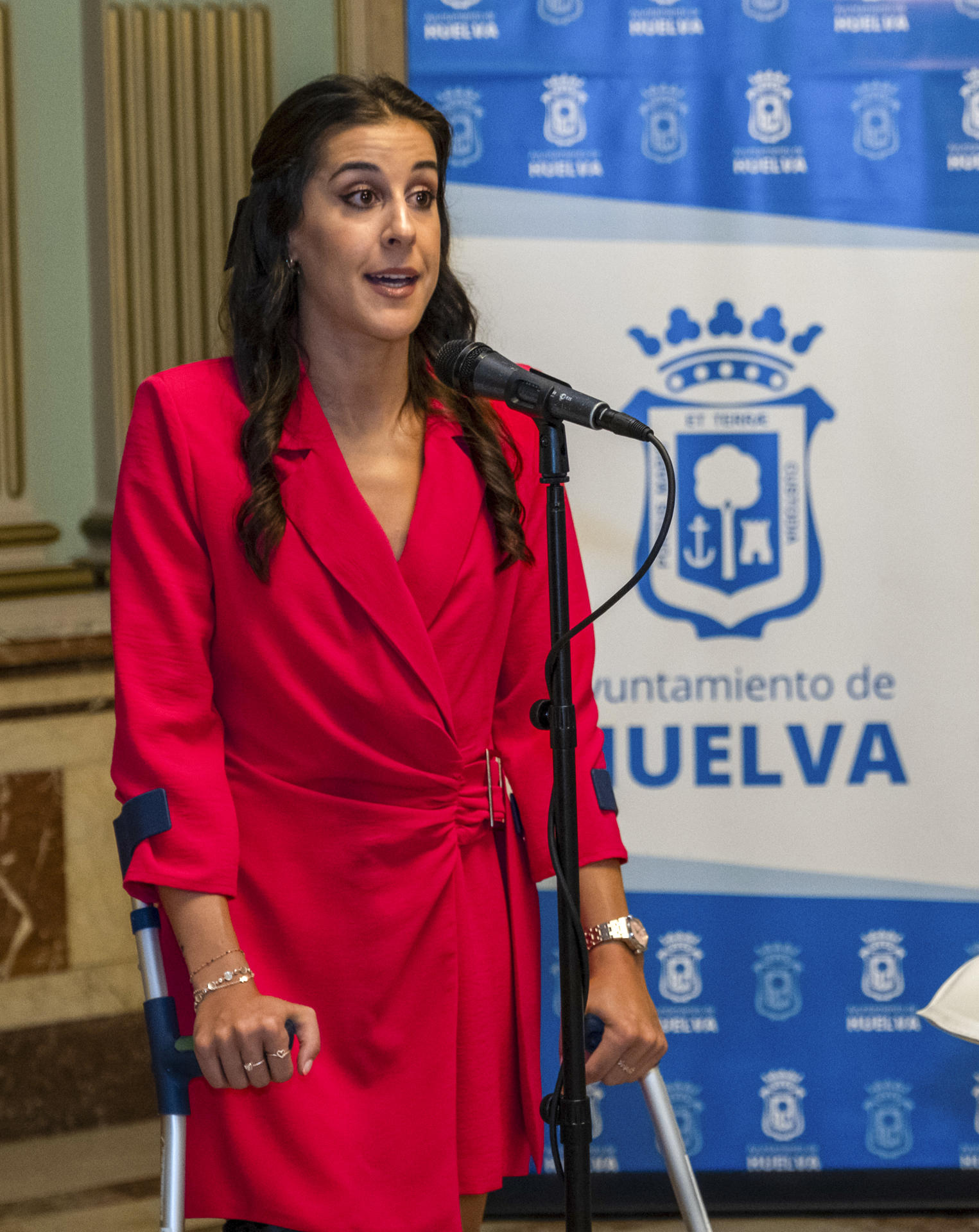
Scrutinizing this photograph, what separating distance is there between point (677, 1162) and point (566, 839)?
40 cm

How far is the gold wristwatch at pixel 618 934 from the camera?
158 centimetres

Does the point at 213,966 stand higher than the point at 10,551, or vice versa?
the point at 10,551

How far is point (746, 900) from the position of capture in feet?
9.00

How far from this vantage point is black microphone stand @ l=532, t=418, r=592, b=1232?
134cm

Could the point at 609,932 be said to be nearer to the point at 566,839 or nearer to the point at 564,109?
the point at 566,839

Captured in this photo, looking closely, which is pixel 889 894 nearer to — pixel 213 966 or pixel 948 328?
pixel 948 328

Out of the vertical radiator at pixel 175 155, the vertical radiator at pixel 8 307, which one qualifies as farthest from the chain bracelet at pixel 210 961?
the vertical radiator at pixel 8 307

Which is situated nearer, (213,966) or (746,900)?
(213,966)

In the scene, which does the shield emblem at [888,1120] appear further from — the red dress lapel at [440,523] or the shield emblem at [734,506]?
the red dress lapel at [440,523]

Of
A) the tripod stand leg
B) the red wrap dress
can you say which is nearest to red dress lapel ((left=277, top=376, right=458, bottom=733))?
the red wrap dress

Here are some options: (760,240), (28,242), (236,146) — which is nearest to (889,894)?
(760,240)

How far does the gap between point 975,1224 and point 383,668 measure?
1.99 meters

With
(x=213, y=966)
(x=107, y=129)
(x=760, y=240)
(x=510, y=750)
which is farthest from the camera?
(x=107, y=129)

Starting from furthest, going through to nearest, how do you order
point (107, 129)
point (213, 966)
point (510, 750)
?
1. point (107, 129)
2. point (510, 750)
3. point (213, 966)
